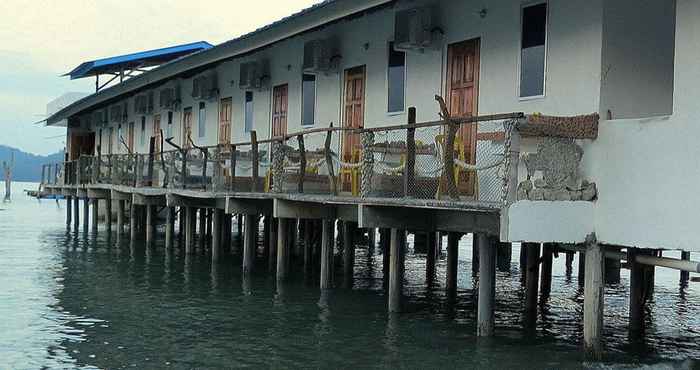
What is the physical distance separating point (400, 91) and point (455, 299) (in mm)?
→ 5025

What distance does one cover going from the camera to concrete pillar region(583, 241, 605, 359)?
41.7ft

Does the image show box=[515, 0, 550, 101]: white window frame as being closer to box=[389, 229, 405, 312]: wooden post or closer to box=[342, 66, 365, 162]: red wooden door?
box=[389, 229, 405, 312]: wooden post

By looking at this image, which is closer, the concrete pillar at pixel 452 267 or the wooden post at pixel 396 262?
the wooden post at pixel 396 262

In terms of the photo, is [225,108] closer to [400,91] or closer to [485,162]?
[400,91]

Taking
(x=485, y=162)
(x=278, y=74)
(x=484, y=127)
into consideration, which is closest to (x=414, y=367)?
(x=485, y=162)

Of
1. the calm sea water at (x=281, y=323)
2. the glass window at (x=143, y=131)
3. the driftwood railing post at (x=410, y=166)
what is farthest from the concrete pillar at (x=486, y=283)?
the glass window at (x=143, y=131)

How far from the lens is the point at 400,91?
18578mm

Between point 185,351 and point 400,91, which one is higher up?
point 400,91

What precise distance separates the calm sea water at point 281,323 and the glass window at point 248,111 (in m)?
4.09

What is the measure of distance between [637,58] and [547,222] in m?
3.06

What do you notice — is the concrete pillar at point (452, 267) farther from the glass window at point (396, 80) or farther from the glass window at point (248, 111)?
the glass window at point (248, 111)

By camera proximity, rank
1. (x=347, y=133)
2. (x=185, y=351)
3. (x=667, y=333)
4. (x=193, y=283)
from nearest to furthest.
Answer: (x=185, y=351) → (x=667, y=333) → (x=347, y=133) → (x=193, y=283)

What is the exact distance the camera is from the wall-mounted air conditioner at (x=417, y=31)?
17.0 metres

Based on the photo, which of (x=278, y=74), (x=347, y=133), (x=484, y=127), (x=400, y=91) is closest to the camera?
(x=484, y=127)
